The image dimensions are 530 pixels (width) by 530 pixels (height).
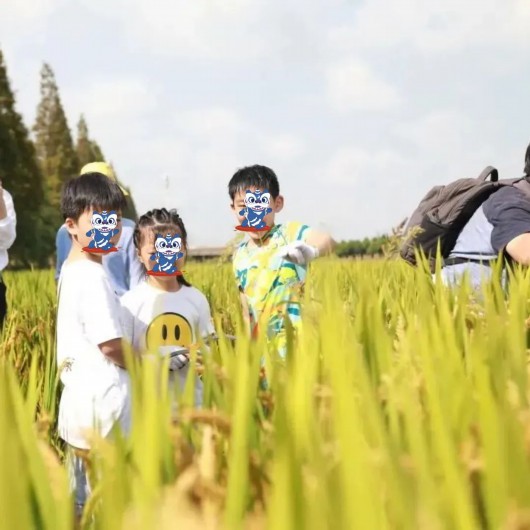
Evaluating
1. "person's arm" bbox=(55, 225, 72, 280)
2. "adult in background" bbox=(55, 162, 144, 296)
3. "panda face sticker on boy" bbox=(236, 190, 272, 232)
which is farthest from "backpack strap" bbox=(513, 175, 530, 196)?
"person's arm" bbox=(55, 225, 72, 280)

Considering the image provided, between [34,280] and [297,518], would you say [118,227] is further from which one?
[34,280]

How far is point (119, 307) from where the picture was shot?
2072mm

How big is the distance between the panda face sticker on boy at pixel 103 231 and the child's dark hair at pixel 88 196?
0.11 ft

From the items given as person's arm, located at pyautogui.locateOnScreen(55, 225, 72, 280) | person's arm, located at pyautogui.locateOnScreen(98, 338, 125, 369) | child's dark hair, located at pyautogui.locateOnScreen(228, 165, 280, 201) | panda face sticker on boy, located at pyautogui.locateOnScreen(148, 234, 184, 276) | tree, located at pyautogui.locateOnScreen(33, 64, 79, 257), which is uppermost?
tree, located at pyautogui.locateOnScreen(33, 64, 79, 257)

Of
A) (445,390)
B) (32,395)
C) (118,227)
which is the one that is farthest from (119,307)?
(445,390)

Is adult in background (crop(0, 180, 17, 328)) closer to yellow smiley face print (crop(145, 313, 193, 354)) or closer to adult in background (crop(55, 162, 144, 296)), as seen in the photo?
adult in background (crop(55, 162, 144, 296))

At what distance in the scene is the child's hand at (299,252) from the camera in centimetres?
242

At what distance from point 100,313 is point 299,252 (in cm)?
75

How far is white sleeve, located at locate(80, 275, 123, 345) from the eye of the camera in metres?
1.92

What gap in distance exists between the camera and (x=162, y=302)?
2.20m

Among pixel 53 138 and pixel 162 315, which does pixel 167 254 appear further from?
pixel 53 138

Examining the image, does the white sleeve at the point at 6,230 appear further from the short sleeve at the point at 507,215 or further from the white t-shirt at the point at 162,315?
the short sleeve at the point at 507,215

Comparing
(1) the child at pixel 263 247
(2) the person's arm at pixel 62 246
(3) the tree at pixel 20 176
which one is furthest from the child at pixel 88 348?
(3) the tree at pixel 20 176

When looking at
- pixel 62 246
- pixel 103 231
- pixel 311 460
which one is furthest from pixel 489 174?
pixel 311 460
